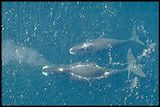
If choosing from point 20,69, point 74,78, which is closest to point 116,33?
point 74,78

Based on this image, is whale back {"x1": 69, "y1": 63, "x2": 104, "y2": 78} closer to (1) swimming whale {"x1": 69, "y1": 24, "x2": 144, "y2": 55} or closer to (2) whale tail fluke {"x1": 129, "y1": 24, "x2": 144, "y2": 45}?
(1) swimming whale {"x1": 69, "y1": 24, "x2": 144, "y2": 55}

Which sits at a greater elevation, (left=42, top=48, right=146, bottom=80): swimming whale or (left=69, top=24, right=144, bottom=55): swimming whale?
(left=69, top=24, right=144, bottom=55): swimming whale

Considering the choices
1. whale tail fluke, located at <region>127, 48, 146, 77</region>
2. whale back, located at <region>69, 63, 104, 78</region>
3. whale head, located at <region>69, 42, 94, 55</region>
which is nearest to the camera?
whale back, located at <region>69, 63, 104, 78</region>

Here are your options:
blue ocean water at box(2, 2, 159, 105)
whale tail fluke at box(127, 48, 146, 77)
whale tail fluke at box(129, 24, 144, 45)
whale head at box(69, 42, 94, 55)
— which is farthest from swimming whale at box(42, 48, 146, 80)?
whale tail fluke at box(129, 24, 144, 45)

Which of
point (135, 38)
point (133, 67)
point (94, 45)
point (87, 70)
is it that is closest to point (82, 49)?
point (94, 45)

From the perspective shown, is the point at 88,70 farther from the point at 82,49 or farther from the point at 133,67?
the point at 133,67

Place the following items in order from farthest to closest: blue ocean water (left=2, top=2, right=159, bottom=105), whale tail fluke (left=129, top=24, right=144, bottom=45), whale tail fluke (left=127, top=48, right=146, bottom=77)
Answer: whale tail fluke (left=129, top=24, right=144, bottom=45) → whale tail fluke (left=127, top=48, right=146, bottom=77) → blue ocean water (left=2, top=2, right=159, bottom=105)

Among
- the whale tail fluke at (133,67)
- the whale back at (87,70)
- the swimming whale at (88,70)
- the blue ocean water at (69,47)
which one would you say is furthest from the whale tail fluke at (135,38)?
the whale back at (87,70)

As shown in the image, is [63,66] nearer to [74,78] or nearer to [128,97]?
[74,78]

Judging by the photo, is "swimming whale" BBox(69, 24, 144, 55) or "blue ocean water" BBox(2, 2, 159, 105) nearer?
"blue ocean water" BBox(2, 2, 159, 105)

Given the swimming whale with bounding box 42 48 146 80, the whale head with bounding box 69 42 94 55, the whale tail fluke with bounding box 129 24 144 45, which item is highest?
the whale tail fluke with bounding box 129 24 144 45
